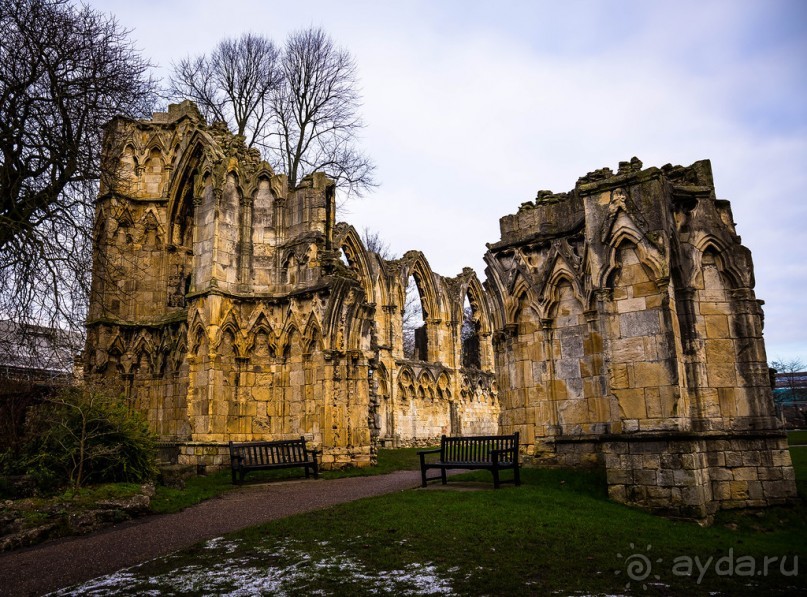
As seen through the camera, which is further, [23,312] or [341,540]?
[23,312]

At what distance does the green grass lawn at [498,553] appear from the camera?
4594 mm

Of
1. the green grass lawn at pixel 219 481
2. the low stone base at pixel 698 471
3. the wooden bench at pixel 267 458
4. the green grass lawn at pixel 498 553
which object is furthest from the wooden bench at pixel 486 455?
the green grass lawn at pixel 219 481

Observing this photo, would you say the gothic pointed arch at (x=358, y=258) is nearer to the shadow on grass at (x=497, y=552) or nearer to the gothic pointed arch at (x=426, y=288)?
A: the gothic pointed arch at (x=426, y=288)

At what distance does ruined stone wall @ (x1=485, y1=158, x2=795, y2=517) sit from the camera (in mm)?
7250

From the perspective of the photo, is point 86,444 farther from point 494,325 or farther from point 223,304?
point 494,325

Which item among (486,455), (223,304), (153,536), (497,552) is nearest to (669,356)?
(497,552)

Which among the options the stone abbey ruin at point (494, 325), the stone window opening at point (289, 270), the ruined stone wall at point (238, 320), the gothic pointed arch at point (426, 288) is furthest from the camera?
the gothic pointed arch at point (426, 288)

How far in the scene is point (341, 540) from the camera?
238 inches

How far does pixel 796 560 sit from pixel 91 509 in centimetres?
789

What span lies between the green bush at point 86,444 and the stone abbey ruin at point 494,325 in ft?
Answer: 7.40

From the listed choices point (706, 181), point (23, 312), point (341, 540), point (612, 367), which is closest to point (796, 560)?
point (612, 367)

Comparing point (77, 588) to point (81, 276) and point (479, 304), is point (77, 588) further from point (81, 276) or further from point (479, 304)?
point (479, 304)

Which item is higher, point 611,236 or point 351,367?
point 611,236

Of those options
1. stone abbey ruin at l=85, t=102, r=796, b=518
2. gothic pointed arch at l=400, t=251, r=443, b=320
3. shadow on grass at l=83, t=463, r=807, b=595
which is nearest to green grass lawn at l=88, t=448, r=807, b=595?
shadow on grass at l=83, t=463, r=807, b=595
